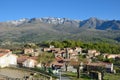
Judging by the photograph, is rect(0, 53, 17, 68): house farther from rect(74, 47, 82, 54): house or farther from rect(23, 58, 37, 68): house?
rect(74, 47, 82, 54): house

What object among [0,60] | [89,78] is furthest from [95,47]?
[0,60]

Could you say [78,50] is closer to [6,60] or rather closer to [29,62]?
[29,62]

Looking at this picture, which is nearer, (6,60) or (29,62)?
(6,60)


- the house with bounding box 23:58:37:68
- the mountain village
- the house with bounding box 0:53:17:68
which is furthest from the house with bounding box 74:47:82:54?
the house with bounding box 0:53:17:68

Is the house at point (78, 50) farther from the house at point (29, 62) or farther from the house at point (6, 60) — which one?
the house at point (6, 60)

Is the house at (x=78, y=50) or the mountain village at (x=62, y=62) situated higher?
the house at (x=78, y=50)

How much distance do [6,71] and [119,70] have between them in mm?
46743

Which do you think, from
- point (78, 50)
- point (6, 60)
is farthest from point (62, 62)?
point (6, 60)

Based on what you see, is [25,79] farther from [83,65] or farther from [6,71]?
[83,65]

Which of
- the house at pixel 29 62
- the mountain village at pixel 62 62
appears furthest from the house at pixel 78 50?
the house at pixel 29 62

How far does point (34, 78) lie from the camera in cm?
4478

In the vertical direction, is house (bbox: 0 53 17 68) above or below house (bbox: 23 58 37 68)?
above

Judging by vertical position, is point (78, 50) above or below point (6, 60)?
above

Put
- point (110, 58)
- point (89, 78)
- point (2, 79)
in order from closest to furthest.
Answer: point (2, 79)
point (89, 78)
point (110, 58)
